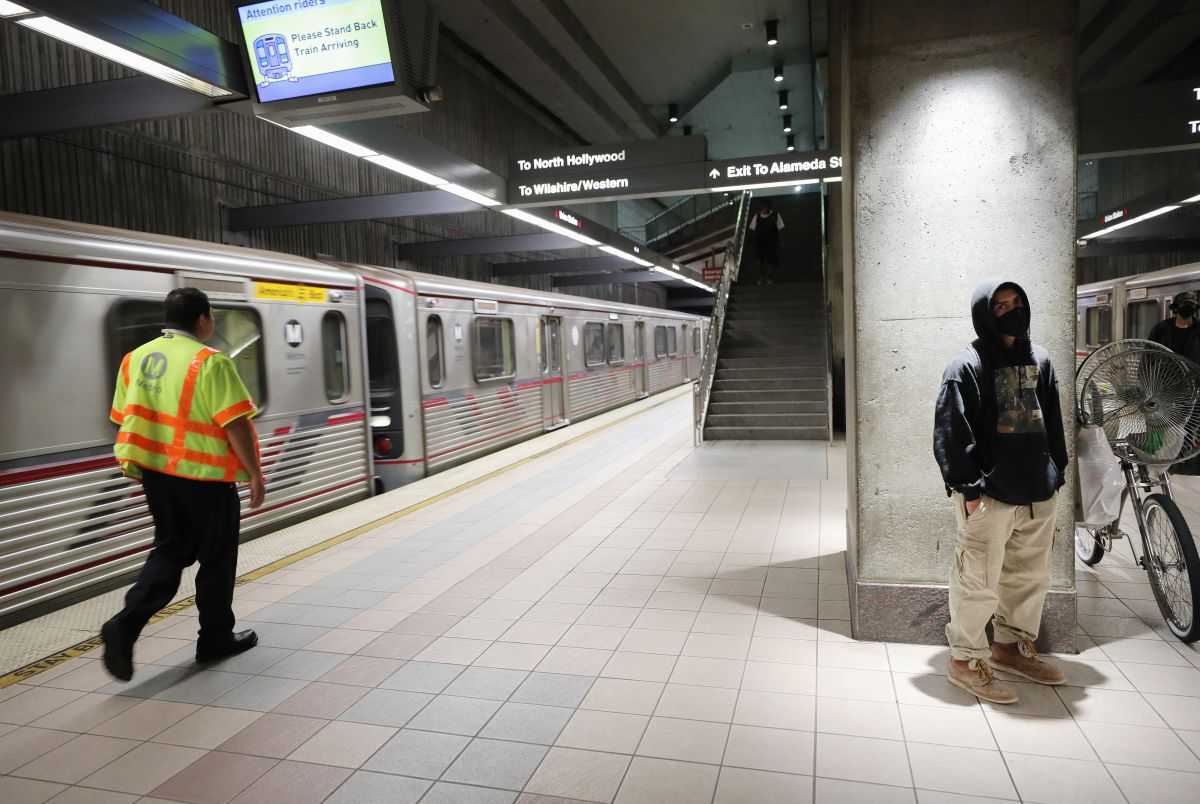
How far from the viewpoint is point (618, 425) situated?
12555 millimetres

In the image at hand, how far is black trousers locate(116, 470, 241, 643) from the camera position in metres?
3.26

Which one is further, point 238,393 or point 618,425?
point 618,425

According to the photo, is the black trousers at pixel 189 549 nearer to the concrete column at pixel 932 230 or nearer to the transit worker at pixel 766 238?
the concrete column at pixel 932 230

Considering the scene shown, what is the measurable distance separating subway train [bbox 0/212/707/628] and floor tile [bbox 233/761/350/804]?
90.1 inches

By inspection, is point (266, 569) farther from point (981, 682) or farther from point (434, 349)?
point (981, 682)

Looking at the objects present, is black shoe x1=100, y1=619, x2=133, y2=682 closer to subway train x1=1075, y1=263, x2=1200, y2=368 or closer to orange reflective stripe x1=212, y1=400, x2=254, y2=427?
orange reflective stripe x1=212, y1=400, x2=254, y2=427

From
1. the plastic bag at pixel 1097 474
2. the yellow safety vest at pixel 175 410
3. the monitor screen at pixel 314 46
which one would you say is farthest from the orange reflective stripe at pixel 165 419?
the plastic bag at pixel 1097 474

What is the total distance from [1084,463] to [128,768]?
4101mm

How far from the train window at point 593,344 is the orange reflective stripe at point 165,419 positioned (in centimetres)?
1056

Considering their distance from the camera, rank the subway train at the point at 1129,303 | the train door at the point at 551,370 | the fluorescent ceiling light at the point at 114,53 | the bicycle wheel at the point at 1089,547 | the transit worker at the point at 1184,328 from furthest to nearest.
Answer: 1. the train door at the point at 551,370
2. the subway train at the point at 1129,303
3. the transit worker at the point at 1184,328
4. the bicycle wheel at the point at 1089,547
5. the fluorescent ceiling light at the point at 114,53

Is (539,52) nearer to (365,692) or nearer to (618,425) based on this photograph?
(618,425)

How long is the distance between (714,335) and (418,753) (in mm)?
9403

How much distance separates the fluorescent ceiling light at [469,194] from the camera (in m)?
7.21

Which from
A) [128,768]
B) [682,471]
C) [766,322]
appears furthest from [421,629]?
[766,322]
